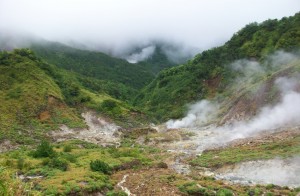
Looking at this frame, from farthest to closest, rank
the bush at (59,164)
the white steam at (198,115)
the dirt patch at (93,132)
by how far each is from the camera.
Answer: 1. the white steam at (198,115)
2. the dirt patch at (93,132)
3. the bush at (59,164)

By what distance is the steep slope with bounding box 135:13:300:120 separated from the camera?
129875 millimetres

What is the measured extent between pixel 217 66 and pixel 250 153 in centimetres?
9515

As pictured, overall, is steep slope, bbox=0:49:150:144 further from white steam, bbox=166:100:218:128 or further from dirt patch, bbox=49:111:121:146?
white steam, bbox=166:100:218:128

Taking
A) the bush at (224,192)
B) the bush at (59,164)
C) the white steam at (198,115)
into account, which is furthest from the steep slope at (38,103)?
the bush at (224,192)

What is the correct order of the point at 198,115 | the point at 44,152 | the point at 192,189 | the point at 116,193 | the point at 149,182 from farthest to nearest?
the point at 198,115, the point at 44,152, the point at 149,182, the point at 192,189, the point at 116,193

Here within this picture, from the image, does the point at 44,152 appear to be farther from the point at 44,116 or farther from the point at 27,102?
the point at 27,102

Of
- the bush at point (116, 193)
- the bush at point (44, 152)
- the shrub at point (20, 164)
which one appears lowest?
the bush at point (116, 193)

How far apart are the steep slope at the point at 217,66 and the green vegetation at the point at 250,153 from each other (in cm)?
6829

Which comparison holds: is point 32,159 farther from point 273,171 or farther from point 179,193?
point 273,171

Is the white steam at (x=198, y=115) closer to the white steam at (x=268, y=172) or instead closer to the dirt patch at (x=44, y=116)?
the dirt patch at (x=44, y=116)

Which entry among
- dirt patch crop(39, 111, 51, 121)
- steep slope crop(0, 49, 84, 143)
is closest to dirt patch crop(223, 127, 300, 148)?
steep slope crop(0, 49, 84, 143)

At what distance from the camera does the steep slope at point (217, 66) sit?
130 metres

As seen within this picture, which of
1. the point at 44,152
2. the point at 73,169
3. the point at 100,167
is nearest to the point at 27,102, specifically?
the point at 44,152

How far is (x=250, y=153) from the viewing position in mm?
52625
